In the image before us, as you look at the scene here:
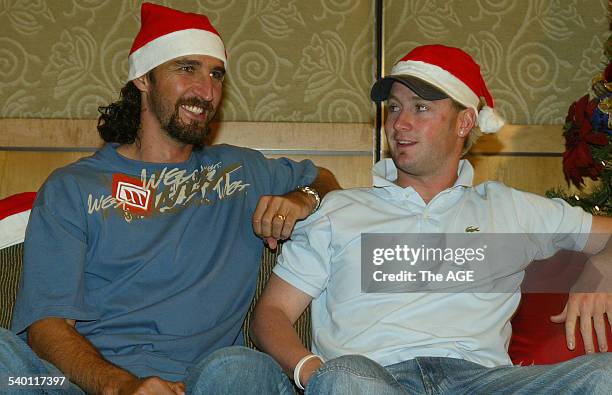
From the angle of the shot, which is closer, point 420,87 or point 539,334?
point 539,334

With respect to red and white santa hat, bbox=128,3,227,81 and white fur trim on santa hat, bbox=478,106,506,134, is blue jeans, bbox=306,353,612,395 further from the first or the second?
red and white santa hat, bbox=128,3,227,81

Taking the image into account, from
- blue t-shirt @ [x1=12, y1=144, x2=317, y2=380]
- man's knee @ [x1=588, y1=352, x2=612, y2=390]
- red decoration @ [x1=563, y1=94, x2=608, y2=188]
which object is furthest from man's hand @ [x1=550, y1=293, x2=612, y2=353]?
red decoration @ [x1=563, y1=94, x2=608, y2=188]

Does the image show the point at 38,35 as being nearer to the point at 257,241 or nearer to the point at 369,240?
the point at 257,241

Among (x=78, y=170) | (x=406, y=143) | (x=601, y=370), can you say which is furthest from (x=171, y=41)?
(x=601, y=370)

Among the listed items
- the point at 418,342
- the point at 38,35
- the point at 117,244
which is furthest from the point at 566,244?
the point at 38,35

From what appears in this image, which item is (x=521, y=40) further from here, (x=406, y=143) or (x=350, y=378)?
(x=350, y=378)

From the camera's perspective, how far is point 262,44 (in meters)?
2.96

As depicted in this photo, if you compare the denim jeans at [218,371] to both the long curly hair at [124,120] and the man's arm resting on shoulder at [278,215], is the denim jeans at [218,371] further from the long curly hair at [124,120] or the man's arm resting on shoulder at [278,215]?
the long curly hair at [124,120]

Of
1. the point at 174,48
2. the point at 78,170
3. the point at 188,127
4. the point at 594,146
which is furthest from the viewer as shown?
the point at 594,146

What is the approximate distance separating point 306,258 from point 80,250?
1.64 feet

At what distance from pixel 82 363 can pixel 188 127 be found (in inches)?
27.3

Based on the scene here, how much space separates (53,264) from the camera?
1.71m

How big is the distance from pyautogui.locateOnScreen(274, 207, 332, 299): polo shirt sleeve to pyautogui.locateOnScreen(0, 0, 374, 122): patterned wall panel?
1.17m

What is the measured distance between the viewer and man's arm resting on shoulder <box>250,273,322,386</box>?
1.61 m
